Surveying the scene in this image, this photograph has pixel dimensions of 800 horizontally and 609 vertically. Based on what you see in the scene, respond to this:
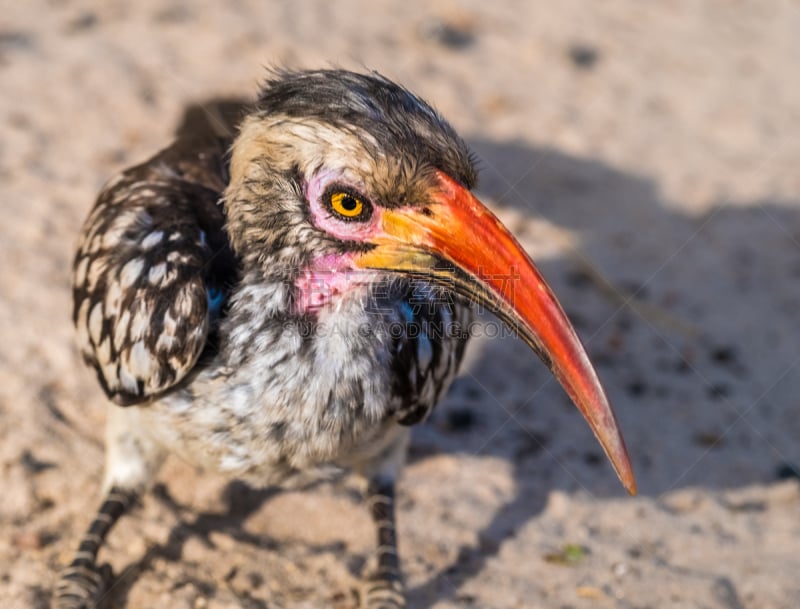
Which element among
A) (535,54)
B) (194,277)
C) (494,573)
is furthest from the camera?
(535,54)

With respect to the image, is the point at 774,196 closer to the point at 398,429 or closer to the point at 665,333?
the point at 665,333

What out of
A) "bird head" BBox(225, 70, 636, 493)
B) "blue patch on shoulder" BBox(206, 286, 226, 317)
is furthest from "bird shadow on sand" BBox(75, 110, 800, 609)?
"bird head" BBox(225, 70, 636, 493)

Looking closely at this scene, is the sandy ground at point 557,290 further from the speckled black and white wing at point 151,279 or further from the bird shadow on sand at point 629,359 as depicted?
the speckled black and white wing at point 151,279

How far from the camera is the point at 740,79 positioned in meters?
9.39

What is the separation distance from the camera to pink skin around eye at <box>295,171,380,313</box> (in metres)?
3.62

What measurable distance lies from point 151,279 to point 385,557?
1787mm

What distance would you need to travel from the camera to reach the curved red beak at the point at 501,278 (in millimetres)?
3453

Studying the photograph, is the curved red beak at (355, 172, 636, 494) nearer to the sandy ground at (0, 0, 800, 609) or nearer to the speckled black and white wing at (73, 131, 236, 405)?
the speckled black and white wing at (73, 131, 236, 405)

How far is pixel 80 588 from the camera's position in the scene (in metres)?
4.39

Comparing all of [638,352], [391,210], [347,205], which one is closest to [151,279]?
[347,205]

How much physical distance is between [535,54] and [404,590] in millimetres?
6047

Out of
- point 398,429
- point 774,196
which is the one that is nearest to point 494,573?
point 398,429

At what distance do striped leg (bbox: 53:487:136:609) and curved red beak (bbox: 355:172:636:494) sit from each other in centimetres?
211

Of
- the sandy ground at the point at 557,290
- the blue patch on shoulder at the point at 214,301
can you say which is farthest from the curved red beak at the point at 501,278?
the sandy ground at the point at 557,290
